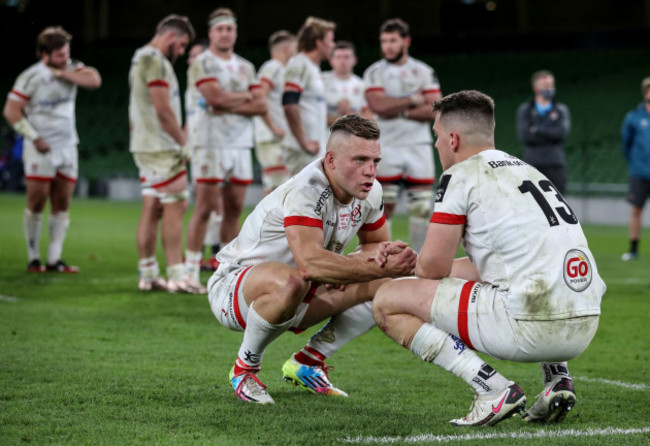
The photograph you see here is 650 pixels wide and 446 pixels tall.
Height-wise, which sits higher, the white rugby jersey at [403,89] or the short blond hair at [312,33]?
the short blond hair at [312,33]

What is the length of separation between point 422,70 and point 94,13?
87.7 feet

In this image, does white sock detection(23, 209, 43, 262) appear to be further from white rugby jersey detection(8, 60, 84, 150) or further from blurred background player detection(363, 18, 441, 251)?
blurred background player detection(363, 18, 441, 251)

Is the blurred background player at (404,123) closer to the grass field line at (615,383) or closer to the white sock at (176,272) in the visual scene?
the white sock at (176,272)

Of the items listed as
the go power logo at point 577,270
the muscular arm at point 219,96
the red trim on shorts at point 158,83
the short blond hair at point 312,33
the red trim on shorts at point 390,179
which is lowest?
the red trim on shorts at point 390,179

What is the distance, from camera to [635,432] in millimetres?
3848

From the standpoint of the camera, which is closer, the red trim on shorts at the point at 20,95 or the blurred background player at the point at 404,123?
the blurred background player at the point at 404,123

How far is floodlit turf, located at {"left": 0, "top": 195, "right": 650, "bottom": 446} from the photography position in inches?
148

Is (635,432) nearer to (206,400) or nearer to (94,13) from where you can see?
(206,400)

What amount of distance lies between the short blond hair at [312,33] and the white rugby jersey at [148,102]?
220 cm

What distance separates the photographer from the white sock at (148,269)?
825cm

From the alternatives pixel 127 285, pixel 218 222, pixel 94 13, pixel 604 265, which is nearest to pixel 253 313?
pixel 127 285

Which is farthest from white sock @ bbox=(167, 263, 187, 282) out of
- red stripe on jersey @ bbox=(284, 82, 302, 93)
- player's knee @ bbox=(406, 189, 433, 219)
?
red stripe on jersey @ bbox=(284, 82, 302, 93)

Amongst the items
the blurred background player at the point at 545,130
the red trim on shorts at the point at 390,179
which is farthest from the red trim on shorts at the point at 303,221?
the blurred background player at the point at 545,130

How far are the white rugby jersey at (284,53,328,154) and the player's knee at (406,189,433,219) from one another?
1414 millimetres
